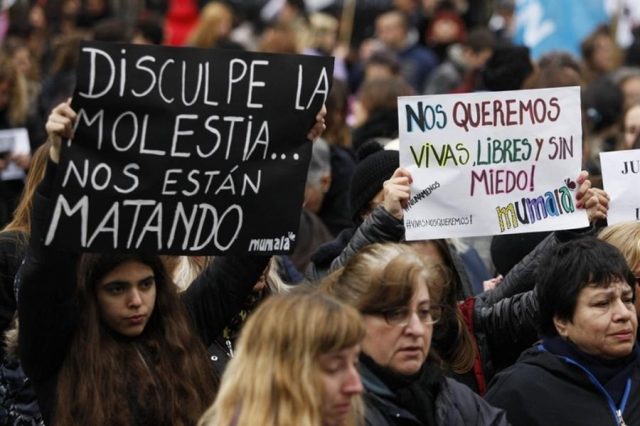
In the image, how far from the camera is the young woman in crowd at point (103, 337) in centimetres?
495

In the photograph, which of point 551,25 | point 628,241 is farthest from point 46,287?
point 551,25

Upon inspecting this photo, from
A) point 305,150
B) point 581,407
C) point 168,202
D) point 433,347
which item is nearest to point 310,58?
point 305,150

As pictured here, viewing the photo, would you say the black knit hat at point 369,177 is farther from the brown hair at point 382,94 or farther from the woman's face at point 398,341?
the brown hair at point 382,94

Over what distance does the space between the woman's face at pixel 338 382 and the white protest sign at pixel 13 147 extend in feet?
20.8

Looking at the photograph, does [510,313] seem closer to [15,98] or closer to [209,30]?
[15,98]

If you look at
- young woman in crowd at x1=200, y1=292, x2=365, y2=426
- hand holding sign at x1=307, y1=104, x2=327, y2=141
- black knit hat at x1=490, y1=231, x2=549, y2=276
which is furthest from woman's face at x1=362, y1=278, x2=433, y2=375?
black knit hat at x1=490, y1=231, x2=549, y2=276

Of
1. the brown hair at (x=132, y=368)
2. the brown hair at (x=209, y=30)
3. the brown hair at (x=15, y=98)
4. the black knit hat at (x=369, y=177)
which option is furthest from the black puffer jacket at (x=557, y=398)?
the brown hair at (x=209, y=30)

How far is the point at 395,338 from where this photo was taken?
477cm

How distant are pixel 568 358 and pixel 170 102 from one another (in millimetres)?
1617

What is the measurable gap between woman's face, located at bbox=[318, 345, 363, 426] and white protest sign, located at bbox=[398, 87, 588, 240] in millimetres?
1713

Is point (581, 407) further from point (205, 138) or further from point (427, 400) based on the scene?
point (205, 138)

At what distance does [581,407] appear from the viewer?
5375mm

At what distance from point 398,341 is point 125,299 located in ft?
3.18

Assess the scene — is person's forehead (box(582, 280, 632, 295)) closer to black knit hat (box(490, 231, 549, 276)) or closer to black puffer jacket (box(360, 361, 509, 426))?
black puffer jacket (box(360, 361, 509, 426))
